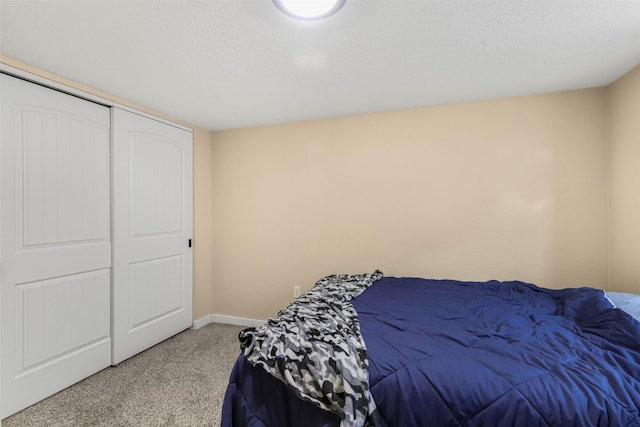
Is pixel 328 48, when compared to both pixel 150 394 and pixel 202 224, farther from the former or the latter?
pixel 150 394

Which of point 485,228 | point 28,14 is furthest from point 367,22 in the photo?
point 485,228

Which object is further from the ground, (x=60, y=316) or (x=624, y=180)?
(x=624, y=180)

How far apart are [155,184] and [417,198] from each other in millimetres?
2442

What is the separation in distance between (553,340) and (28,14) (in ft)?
9.35

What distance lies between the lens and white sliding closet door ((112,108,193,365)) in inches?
93.0

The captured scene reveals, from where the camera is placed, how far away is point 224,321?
3.28 m

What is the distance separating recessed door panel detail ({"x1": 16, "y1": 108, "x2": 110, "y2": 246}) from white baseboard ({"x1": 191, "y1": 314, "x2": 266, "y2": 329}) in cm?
139

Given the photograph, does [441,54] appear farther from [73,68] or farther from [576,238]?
[73,68]

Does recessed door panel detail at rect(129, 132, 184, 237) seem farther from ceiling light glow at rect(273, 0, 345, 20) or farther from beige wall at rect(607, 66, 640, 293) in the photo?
beige wall at rect(607, 66, 640, 293)

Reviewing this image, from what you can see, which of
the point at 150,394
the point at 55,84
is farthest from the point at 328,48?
the point at 150,394

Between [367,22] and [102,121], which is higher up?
[367,22]

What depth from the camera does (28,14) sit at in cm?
137

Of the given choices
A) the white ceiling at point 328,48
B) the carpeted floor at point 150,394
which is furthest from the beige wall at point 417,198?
the carpeted floor at point 150,394

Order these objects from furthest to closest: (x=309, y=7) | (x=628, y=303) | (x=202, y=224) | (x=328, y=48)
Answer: (x=202, y=224) → (x=328, y=48) → (x=628, y=303) → (x=309, y=7)
